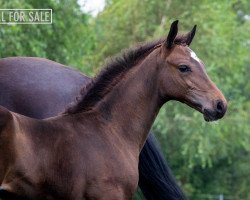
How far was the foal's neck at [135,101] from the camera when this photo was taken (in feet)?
20.8

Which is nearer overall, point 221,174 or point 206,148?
point 206,148

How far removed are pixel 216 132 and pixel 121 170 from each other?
1391 centimetres

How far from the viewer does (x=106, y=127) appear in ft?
20.5

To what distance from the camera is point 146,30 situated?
20000mm

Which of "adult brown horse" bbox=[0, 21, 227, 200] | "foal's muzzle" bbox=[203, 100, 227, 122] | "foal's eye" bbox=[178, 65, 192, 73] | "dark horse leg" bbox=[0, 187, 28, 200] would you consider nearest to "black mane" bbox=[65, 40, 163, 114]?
"adult brown horse" bbox=[0, 21, 227, 200]

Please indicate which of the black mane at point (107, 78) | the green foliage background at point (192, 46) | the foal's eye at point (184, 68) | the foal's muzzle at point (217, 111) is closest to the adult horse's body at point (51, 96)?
the black mane at point (107, 78)

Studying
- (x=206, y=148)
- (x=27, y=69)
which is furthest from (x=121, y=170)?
(x=206, y=148)

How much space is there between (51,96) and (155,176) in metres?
1.18

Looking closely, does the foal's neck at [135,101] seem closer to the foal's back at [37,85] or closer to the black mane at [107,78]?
the black mane at [107,78]

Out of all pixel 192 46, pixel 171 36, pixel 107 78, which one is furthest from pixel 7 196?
pixel 192 46

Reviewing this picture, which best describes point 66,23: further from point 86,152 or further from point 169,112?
point 86,152

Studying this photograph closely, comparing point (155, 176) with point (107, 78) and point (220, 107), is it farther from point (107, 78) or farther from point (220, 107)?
point (220, 107)

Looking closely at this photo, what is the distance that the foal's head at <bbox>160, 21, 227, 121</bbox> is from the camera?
620 centimetres

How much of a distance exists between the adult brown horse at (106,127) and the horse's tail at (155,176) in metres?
1.15
